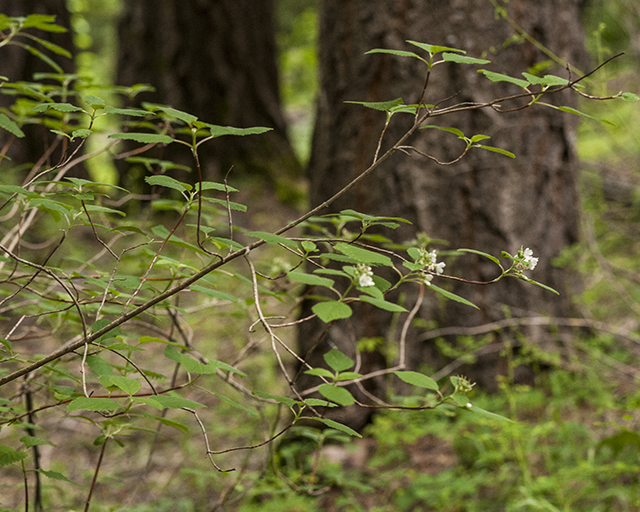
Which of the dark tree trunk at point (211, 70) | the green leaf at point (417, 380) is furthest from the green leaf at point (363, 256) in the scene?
the dark tree trunk at point (211, 70)

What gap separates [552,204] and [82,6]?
11101 millimetres

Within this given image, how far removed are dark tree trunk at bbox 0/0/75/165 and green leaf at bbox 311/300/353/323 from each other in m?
3.89

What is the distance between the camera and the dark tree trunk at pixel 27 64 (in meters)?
4.06

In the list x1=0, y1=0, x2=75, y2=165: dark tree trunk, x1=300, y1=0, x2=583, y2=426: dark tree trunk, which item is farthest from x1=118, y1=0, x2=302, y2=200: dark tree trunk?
x1=300, y1=0, x2=583, y2=426: dark tree trunk

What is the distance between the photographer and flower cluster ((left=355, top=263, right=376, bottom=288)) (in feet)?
2.45

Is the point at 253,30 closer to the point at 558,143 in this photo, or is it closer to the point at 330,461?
the point at 558,143

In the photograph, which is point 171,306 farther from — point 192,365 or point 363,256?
point 363,256

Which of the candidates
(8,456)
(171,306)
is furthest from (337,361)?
(8,456)

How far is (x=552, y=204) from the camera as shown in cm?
232

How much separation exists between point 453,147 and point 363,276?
1.52 metres

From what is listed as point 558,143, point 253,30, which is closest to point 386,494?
point 558,143

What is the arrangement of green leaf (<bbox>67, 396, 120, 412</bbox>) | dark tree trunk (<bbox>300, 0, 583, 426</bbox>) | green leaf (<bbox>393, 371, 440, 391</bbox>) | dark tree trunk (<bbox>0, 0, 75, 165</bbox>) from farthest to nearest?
dark tree trunk (<bbox>0, 0, 75, 165</bbox>)
dark tree trunk (<bbox>300, 0, 583, 426</bbox>)
green leaf (<bbox>393, 371, 440, 391</bbox>)
green leaf (<bbox>67, 396, 120, 412</bbox>)

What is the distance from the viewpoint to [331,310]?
0.74 metres

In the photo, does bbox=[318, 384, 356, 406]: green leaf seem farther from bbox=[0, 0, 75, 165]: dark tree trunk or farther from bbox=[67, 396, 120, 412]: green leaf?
bbox=[0, 0, 75, 165]: dark tree trunk
